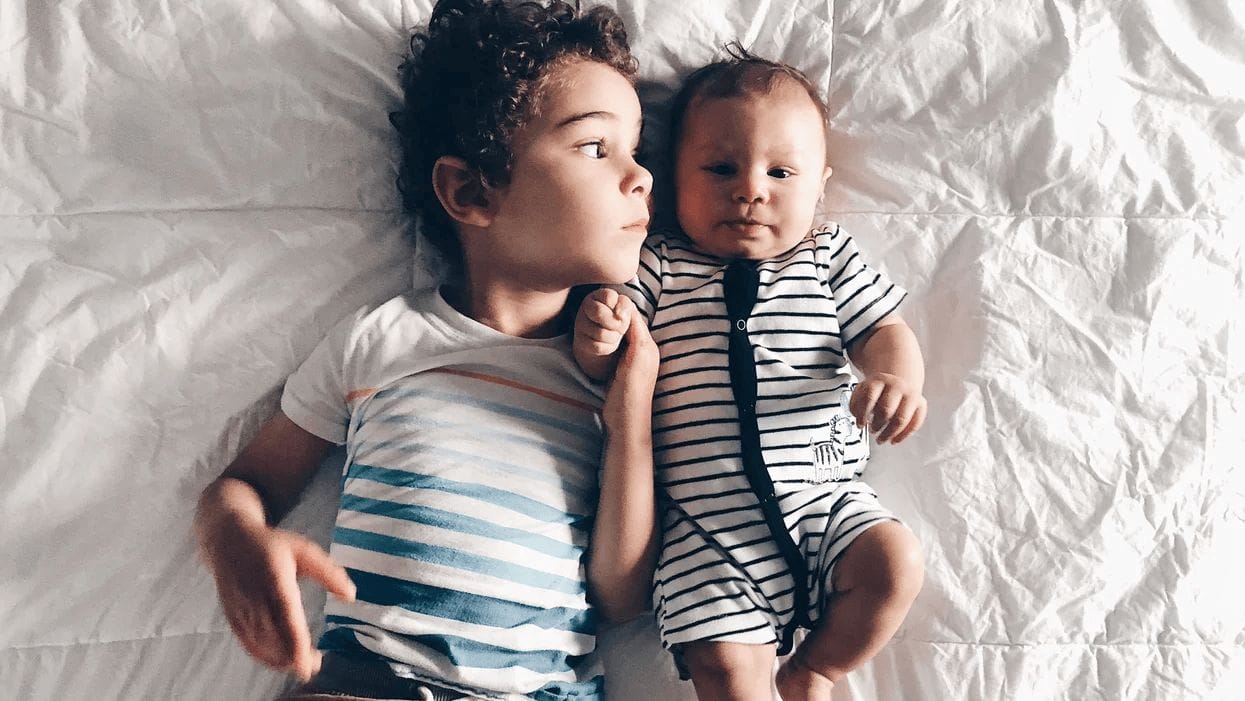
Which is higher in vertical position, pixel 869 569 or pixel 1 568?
pixel 869 569

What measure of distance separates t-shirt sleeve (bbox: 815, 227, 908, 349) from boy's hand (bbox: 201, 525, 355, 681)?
0.51 m

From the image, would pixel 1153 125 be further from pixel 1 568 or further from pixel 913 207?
pixel 1 568

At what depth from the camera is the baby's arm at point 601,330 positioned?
896mm

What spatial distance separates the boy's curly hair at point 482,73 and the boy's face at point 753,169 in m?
0.10

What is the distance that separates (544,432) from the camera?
3.02ft

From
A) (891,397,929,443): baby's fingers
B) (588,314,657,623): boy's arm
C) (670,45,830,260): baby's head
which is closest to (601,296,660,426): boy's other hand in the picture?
(588,314,657,623): boy's arm

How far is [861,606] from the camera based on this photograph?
0.85 m

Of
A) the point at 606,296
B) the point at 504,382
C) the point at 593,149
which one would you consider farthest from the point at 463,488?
the point at 593,149

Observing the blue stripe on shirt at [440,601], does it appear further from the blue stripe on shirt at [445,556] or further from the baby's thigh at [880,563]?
the baby's thigh at [880,563]

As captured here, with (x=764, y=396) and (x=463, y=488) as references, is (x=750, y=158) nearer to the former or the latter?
(x=764, y=396)

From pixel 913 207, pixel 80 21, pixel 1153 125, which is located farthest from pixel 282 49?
pixel 1153 125

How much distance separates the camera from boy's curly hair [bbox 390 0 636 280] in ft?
2.96

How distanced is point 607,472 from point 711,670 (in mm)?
192

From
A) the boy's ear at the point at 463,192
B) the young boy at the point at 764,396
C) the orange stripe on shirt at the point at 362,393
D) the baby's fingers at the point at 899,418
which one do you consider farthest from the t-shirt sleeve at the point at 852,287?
the orange stripe on shirt at the point at 362,393
